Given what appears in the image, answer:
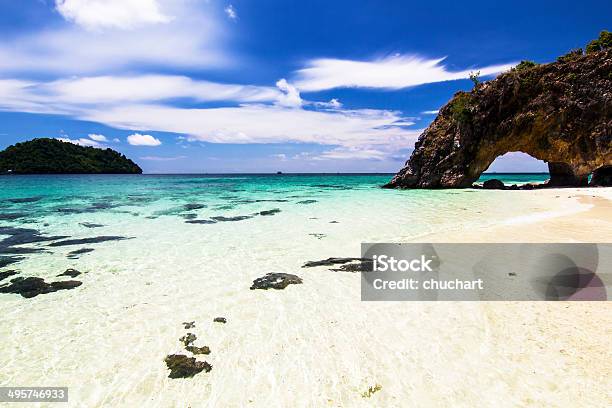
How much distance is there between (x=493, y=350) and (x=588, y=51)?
48.2 metres

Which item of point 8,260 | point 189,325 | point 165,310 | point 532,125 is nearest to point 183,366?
point 189,325

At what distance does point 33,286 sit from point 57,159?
15860 centimetres

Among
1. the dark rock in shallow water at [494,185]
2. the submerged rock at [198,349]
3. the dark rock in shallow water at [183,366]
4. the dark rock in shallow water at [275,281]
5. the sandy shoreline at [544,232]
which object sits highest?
the dark rock in shallow water at [494,185]

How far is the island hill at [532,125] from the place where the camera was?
107 feet

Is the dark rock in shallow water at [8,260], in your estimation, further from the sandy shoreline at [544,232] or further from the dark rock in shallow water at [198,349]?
the sandy shoreline at [544,232]

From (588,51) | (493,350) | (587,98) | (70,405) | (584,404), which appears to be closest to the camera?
(584,404)

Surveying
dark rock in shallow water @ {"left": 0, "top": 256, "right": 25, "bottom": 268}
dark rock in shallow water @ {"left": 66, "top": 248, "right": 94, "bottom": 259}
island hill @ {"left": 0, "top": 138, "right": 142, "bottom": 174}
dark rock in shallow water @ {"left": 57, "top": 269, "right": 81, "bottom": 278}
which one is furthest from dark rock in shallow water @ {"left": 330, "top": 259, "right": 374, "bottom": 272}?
island hill @ {"left": 0, "top": 138, "right": 142, "bottom": 174}

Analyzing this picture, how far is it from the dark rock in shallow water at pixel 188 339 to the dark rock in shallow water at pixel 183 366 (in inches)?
14.8

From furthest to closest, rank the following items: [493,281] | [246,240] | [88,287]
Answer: [246,240]
[88,287]
[493,281]

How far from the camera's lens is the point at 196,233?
13.6 meters

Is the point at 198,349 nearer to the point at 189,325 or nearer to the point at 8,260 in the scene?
the point at 189,325

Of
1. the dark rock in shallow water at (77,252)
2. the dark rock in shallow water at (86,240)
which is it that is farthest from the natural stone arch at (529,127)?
the dark rock in shallow water at (77,252)

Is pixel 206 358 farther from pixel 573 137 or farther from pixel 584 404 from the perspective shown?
pixel 573 137

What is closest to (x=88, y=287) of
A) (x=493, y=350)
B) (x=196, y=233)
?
(x=196, y=233)
